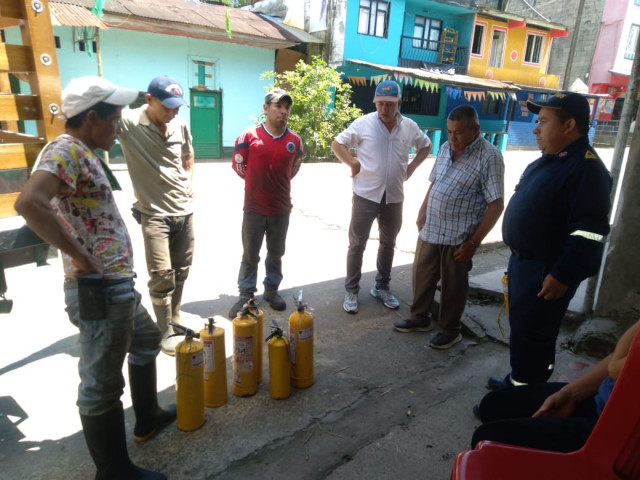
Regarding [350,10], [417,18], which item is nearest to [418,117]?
[417,18]

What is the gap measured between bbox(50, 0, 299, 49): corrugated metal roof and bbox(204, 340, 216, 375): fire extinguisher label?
11723mm

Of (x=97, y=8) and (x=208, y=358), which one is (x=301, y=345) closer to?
(x=208, y=358)

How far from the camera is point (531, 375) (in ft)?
8.61

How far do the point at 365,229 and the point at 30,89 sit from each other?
9.08 feet

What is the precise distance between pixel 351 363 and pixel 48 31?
2.90 metres

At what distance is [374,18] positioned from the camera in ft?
60.1

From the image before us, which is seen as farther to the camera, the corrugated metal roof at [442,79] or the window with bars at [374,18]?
the window with bars at [374,18]

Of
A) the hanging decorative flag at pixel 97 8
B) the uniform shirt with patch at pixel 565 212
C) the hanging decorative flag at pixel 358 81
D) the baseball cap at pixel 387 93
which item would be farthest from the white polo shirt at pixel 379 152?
the hanging decorative flag at pixel 358 81

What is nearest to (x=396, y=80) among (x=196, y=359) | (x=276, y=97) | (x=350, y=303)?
(x=276, y=97)

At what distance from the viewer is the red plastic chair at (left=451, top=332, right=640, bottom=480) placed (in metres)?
1.35

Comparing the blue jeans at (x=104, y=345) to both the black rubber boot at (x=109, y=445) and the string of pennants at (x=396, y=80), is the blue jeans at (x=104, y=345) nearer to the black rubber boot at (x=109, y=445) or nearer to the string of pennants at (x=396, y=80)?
the black rubber boot at (x=109, y=445)

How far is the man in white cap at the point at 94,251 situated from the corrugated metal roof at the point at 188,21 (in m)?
11.6

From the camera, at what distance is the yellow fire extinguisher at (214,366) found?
8.59 feet

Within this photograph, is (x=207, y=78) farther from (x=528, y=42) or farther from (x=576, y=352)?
(x=528, y=42)
